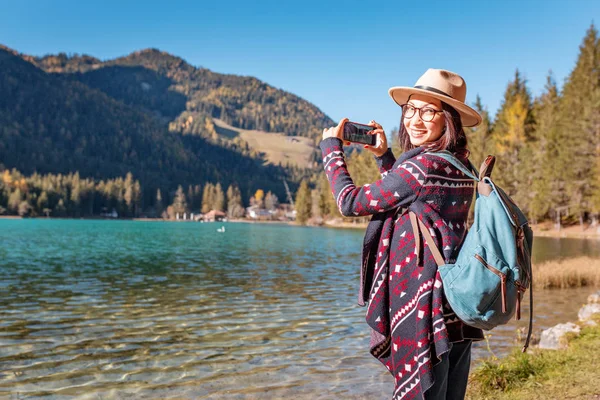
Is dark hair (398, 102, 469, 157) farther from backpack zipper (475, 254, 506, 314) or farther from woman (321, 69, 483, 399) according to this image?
backpack zipper (475, 254, 506, 314)

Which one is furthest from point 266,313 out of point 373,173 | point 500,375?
point 373,173

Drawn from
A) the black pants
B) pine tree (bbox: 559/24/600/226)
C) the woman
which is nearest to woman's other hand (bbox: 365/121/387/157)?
the woman

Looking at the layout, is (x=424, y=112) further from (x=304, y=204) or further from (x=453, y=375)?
(x=304, y=204)

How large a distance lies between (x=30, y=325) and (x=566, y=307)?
1551 centimetres

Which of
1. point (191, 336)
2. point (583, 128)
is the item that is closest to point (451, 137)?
point (191, 336)

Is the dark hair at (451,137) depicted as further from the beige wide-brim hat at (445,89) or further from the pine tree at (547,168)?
the pine tree at (547,168)

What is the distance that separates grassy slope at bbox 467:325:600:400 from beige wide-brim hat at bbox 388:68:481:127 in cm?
425

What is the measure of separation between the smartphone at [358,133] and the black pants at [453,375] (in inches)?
56.1

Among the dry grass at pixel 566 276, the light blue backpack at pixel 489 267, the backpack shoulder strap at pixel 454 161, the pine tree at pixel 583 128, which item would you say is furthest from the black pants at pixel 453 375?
the pine tree at pixel 583 128

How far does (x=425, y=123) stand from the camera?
126 inches

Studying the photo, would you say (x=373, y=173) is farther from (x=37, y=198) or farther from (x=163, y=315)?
(x=37, y=198)

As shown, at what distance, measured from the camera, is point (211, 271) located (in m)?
26.6

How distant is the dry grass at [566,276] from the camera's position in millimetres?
20641

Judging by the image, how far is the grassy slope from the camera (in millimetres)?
6023
